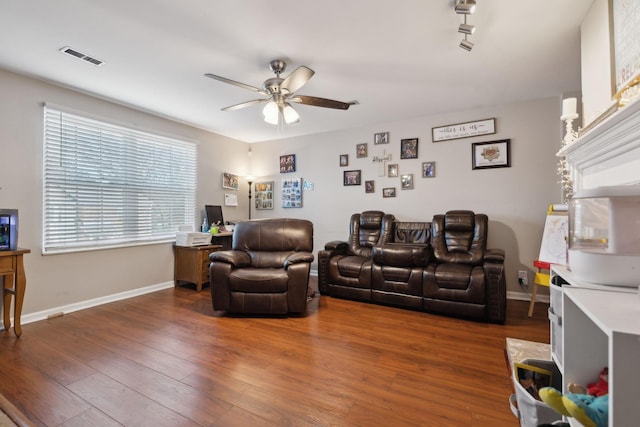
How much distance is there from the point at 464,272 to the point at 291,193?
309 cm

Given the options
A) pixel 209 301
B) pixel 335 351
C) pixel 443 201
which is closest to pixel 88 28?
pixel 209 301

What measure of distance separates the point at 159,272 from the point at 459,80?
14.5 ft

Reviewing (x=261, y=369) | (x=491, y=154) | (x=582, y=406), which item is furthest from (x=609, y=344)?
(x=491, y=154)

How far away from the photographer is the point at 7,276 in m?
2.44

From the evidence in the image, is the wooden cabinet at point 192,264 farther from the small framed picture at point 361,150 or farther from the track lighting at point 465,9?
the track lighting at point 465,9

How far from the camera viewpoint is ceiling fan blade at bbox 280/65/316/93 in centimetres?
215

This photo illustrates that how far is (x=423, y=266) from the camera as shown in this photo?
3107 mm

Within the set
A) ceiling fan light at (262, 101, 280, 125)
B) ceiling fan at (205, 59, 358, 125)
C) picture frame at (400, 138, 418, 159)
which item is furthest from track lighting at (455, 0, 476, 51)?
picture frame at (400, 138, 418, 159)

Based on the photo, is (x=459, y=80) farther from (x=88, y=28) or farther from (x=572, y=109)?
(x=88, y=28)

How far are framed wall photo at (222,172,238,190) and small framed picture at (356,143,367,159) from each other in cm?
227

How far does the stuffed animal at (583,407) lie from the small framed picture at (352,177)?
369 centimetres

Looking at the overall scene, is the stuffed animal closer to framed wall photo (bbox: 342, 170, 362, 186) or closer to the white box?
framed wall photo (bbox: 342, 170, 362, 186)

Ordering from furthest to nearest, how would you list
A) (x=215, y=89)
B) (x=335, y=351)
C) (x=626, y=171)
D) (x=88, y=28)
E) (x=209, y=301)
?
(x=209, y=301) < (x=215, y=89) < (x=335, y=351) < (x=88, y=28) < (x=626, y=171)

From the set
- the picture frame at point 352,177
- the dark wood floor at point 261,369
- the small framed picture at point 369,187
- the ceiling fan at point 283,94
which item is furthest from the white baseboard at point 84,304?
the small framed picture at point 369,187
